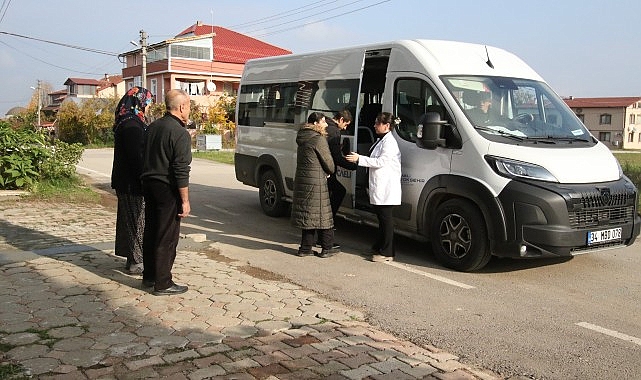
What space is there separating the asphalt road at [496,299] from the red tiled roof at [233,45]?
5271cm

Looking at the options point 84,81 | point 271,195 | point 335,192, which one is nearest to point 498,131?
point 335,192

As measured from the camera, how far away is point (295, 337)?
4.34 metres

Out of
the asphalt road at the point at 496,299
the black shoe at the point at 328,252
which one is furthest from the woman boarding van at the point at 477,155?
the black shoe at the point at 328,252

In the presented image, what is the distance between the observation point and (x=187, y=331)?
14.4ft

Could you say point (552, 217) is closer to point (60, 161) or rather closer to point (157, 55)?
point (60, 161)

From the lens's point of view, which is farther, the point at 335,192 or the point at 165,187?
the point at 335,192

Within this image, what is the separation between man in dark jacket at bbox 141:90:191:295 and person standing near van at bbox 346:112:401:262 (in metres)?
2.39

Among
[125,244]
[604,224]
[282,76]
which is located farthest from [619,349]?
[282,76]

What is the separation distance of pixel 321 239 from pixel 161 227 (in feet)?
7.91

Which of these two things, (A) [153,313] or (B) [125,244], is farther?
(B) [125,244]

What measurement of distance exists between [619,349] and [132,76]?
210ft

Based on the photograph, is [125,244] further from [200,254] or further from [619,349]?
[619,349]

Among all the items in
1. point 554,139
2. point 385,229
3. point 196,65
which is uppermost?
point 196,65

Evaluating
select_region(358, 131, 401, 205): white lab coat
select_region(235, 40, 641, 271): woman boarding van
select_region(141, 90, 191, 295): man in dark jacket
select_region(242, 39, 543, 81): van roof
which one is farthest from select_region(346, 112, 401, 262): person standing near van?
select_region(141, 90, 191, 295): man in dark jacket
